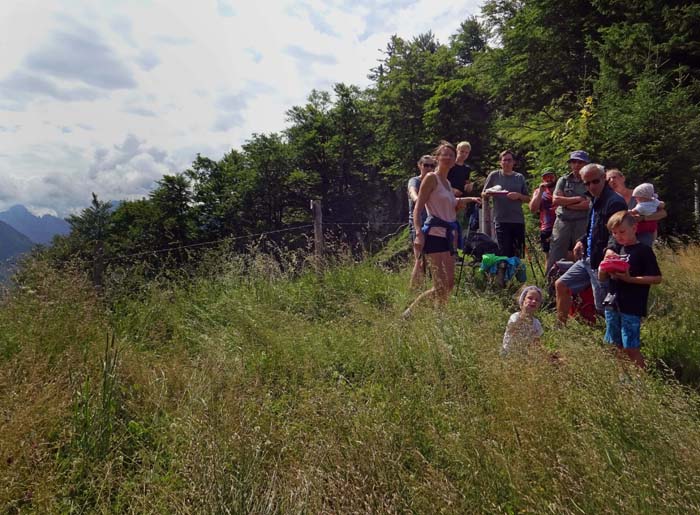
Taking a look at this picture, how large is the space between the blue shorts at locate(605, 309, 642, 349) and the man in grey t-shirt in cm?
219

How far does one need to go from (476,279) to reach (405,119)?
64.8ft

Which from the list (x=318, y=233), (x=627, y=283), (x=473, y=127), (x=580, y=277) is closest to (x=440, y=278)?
(x=580, y=277)

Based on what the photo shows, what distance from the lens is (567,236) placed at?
201 inches

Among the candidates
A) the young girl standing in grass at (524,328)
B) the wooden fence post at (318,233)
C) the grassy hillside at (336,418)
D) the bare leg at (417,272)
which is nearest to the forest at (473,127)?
the wooden fence post at (318,233)

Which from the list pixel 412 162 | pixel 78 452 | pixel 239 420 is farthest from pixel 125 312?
pixel 412 162

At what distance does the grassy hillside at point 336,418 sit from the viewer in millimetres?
1907

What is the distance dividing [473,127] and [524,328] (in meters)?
18.5

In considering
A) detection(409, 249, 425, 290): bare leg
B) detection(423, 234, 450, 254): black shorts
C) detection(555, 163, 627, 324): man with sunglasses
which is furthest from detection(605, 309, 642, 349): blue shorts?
detection(409, 249, 425, 290): bare leg

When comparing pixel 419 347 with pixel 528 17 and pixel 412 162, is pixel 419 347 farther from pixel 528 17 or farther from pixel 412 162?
pixel 412 162

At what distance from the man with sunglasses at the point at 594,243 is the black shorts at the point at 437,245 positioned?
3.77 ft

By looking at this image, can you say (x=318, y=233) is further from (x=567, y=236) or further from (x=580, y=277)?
(x=580, y=277)

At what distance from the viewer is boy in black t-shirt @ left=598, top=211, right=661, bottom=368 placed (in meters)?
3.22

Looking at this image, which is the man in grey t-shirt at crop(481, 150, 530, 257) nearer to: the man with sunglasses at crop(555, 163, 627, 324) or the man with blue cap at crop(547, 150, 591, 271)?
the man with blue cap at crop(547, 150, 591, 271)

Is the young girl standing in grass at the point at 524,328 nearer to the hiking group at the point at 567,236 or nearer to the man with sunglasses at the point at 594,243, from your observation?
the hiking group at the point at 567,236
